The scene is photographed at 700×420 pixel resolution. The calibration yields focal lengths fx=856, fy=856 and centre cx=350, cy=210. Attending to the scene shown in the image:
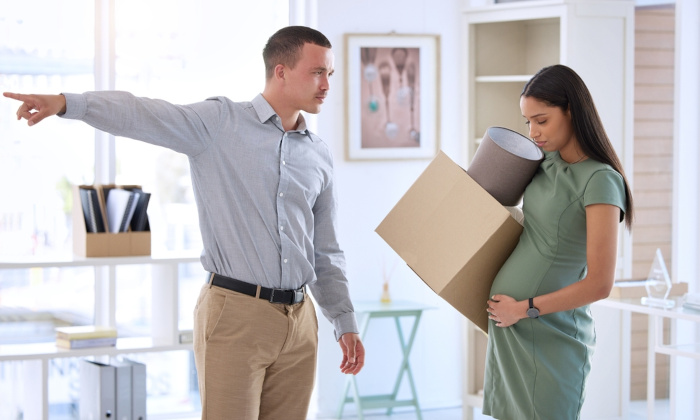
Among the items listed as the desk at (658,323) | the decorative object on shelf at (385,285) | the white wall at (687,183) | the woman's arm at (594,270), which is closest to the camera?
the woman's arm at (594,270)

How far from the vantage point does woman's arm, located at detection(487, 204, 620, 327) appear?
6.64 feet

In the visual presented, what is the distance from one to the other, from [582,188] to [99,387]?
2.31 metres

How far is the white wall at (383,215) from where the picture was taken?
4.57 meters

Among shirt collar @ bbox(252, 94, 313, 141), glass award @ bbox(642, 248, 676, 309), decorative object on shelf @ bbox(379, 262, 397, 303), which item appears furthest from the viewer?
decorative object on shelf @ bbox(379, 262, 397, 303)

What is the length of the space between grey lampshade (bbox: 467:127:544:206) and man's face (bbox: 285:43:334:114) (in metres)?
0.49

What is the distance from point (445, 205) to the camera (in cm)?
228

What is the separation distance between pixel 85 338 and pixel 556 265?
2169 millimetres

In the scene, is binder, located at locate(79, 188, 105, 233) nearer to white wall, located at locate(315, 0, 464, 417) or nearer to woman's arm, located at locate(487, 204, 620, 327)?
white wall, located at locate(315, 0, 464, 417)

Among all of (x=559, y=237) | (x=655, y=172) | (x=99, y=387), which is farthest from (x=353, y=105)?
(x=559, y=237)

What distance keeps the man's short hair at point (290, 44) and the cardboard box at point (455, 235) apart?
51 cm

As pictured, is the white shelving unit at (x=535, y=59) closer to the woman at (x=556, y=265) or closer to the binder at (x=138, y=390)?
the binder at (x=138, y=390)

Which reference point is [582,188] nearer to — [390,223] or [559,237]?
[559,237]

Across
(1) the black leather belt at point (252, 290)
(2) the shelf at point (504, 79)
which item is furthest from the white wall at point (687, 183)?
(1) the black leather belt at point (252, 290)

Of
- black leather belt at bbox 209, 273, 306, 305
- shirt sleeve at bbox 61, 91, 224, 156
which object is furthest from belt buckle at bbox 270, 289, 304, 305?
shirt sleeve at bbox 61, 91, 224, 156
